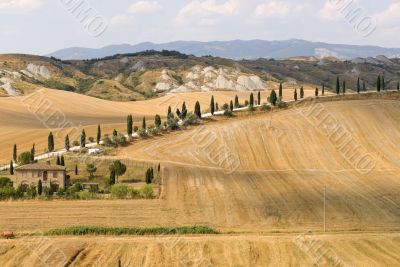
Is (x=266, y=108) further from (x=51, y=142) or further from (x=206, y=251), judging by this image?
(x=206, y=251)

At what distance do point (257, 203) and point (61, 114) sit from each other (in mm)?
81385

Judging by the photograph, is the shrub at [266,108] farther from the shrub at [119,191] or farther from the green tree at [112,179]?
the shrub at [119,191]

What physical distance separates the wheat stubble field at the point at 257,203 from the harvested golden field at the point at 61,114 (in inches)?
872

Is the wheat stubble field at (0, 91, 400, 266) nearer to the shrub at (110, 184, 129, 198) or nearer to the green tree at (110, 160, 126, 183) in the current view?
the shrub at (110, 184, 129, 198)

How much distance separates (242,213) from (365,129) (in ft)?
157

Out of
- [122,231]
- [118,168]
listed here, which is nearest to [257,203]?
[122,231]

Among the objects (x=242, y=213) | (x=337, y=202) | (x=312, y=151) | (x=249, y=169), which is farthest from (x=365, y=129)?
(x=242, y=213)

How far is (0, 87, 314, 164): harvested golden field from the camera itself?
355 ft

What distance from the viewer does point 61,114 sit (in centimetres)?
13825

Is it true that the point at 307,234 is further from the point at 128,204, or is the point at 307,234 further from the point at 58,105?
the point at 58,105

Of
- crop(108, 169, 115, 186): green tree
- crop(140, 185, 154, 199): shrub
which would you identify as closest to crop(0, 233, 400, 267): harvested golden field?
crop(140, 185, 154, 199): shrub

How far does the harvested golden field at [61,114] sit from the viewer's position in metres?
108

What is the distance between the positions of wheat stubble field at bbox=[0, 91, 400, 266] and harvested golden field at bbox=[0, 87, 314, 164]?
22.1m

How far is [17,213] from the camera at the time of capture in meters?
61.4
